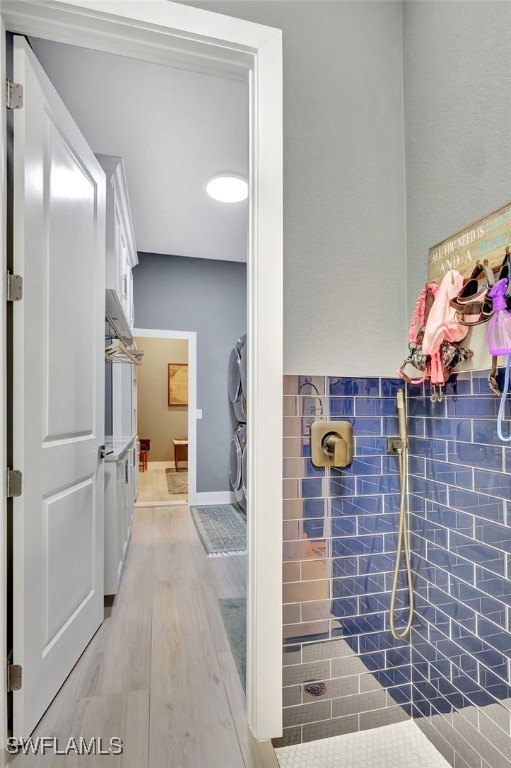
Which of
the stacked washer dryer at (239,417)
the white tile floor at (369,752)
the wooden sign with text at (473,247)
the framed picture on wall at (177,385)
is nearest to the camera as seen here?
the wooden sign with text at (473,247)

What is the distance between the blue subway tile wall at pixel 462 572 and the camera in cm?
106

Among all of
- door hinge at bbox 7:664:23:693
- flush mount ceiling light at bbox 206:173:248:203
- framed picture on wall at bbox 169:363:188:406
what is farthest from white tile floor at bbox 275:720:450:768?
framed picture on wall at bbox 169:363:188:406

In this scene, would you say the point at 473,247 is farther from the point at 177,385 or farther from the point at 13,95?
the point at 177,385

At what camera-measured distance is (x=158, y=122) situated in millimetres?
2455

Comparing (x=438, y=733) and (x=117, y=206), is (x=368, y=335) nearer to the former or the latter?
(x=438, y=733)

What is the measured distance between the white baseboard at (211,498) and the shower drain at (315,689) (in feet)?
11.5

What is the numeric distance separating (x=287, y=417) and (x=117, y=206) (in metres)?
2.35

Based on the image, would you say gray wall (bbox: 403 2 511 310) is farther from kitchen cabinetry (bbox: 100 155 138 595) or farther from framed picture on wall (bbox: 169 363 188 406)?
framed picture on wall (bbox: 169 363 188 406)

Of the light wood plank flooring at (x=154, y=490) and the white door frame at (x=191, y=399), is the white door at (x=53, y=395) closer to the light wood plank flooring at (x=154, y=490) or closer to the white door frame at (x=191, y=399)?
the white door frame at (x=191, y=399)

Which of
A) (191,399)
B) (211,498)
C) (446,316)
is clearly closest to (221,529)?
(211,498)

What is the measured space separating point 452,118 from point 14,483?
1758 millimetres

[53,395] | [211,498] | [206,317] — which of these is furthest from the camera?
[206,317]

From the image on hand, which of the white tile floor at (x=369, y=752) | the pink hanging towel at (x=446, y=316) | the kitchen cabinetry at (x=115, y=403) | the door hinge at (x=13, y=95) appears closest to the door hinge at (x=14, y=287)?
the door hinge at (x=13, y=95)

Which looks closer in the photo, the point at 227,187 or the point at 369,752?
the point at 369,752
